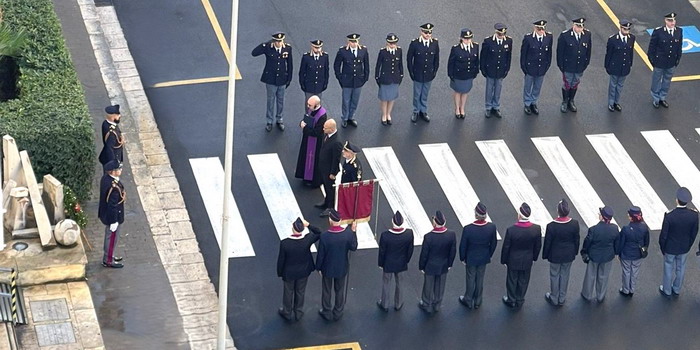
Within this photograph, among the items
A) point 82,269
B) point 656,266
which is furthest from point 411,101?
point 82,269

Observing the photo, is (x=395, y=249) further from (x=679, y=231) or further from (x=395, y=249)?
(x=679, y=231)

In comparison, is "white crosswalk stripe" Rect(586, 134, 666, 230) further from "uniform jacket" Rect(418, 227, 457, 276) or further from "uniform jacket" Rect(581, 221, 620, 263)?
"uniform jacket" Rect(418, 227, 457, 276)

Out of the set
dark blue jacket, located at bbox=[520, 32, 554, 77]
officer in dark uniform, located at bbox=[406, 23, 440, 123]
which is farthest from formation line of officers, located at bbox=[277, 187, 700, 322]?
dark blue jacket, located at bbox=[520, 32, 554, 77]

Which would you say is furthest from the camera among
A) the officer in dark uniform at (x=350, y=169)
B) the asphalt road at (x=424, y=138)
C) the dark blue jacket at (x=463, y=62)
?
the dark blue jacket at (x=463, y=62)

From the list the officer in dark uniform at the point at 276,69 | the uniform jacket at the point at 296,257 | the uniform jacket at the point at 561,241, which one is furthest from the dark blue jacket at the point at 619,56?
the uniform jacket at the point at 296,257

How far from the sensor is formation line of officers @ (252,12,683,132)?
2695 centimetres

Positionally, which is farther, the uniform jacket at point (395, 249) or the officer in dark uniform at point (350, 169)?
the officer in dark uniform at point (350, 169)

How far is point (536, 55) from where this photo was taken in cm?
2786

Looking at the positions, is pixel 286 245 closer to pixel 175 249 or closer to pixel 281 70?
pixel 175 249

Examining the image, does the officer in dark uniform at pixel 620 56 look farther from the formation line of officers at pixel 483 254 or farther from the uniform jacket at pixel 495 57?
the formation line of officers at pixel 483 254

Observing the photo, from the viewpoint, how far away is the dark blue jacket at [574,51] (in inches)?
1100

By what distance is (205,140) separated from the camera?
88.0ft

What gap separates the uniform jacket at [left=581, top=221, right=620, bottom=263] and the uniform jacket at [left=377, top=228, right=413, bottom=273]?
2585mm

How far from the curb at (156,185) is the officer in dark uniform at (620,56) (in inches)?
313
